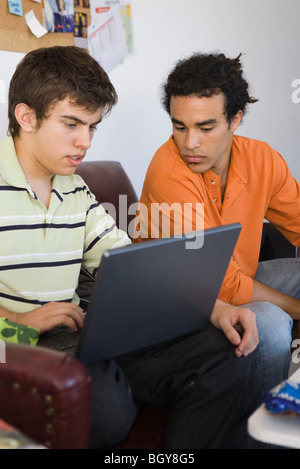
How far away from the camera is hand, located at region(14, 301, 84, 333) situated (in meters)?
1.16

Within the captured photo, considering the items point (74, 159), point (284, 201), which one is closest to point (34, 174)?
A: point (74, 159)

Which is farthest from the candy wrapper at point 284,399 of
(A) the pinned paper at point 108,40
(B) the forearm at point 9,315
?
(A) the pinned paper at point 108,40

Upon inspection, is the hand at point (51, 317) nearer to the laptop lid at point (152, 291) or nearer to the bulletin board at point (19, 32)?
the laptop lid at point (152, 291)

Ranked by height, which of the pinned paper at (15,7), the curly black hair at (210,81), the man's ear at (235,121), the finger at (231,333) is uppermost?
the pinned paper at (15,7)

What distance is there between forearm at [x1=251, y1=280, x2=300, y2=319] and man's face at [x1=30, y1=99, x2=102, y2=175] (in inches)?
26.2

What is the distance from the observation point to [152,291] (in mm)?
1031

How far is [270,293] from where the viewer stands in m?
1.67

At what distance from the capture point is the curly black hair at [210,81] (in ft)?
5.48

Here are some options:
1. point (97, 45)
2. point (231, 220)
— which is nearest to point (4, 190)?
point (231, 220)

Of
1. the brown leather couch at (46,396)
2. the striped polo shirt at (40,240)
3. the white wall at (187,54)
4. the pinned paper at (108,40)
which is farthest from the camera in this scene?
the white wall at (187,54)

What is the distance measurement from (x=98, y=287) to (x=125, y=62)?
1.60 metres

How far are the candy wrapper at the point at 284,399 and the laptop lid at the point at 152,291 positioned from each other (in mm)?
257

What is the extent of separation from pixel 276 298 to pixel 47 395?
0.98m
